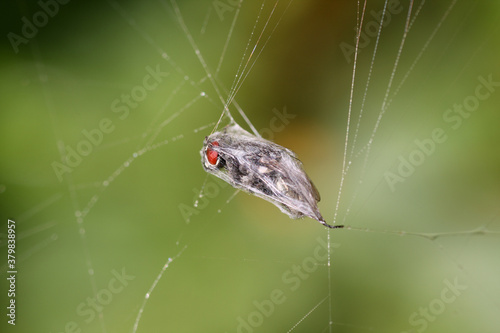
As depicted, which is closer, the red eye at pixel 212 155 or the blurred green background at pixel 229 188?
the red eye at pixel 212 155

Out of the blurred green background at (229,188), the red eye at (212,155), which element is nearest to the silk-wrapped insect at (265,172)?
the red eye at (212,155)

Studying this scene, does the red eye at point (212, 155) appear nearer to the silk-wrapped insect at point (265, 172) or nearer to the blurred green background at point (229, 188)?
the silk-wrapped insect at point (265, 172)

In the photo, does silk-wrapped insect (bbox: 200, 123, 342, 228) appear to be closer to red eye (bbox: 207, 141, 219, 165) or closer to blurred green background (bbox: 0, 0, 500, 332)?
red eye (bbox: 207, 141, 219, 165)

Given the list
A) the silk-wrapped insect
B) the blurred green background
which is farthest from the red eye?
the blurred green background

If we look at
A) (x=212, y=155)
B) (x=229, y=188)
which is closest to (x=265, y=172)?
(x=212, y=155)

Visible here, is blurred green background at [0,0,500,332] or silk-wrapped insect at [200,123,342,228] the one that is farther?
blurred green background at [0,0,500,332]
